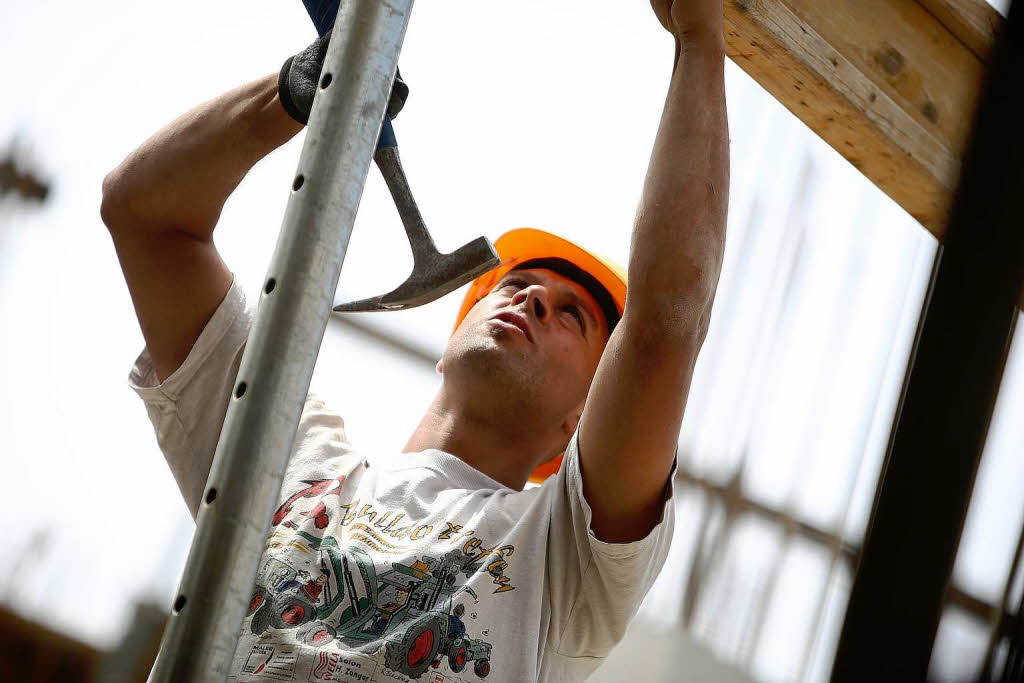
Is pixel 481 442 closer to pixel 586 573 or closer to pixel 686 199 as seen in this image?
pixel 586 573

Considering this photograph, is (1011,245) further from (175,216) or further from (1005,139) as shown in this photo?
(175,216)

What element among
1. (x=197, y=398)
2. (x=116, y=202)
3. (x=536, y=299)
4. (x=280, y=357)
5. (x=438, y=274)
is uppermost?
(x=536, y=299)

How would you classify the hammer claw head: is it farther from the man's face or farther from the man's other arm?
the man's face

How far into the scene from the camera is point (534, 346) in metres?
1.90

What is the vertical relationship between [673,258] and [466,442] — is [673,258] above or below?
above

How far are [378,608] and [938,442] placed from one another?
2.80 feet

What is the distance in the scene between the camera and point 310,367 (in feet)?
2.31

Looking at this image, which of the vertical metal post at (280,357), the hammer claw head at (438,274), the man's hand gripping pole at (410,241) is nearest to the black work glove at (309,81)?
the man's hand gripping pole at (410,241)

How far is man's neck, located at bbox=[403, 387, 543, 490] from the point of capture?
6.13 ft

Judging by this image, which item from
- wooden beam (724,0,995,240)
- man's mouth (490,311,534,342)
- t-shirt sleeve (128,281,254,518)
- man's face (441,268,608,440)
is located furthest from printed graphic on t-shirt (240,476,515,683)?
wooden beam (724,0,995,240)

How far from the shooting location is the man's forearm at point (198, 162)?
4.53 ft

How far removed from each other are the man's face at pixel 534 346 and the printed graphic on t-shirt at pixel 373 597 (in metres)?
0.41

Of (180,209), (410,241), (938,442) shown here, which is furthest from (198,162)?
(938,442)

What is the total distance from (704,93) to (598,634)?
2.93 ft
